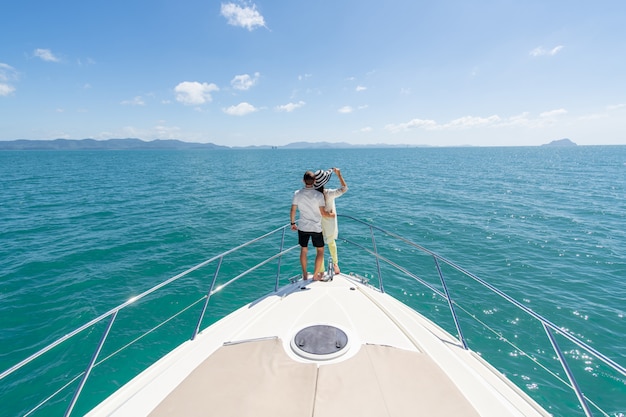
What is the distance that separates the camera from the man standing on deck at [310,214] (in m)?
4.77

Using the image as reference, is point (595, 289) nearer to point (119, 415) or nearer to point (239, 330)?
point (239, 330)

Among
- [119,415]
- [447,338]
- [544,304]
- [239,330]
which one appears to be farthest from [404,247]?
[119,415]

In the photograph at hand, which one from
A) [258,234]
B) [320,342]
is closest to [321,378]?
[320,342]

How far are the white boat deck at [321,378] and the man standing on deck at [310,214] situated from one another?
61.6 inches

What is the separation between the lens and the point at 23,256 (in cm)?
1032

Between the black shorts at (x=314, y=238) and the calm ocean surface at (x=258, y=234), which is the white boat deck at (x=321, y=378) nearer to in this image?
the black shorts at (x=314, y=238)

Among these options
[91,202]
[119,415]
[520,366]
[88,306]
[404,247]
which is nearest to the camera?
[119,415]

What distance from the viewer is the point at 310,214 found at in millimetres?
4891

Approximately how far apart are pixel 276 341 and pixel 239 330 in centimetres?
63

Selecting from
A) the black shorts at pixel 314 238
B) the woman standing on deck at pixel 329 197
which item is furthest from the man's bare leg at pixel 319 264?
the woman standing on deck at pixel 329 197

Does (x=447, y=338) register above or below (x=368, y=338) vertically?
below

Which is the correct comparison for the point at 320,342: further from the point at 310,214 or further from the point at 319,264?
the point at 310,214

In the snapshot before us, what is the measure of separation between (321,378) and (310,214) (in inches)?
→ 110

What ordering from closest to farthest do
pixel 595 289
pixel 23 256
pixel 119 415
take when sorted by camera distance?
pixel 119 415 < pixel 595 289 < pixel 23 256
